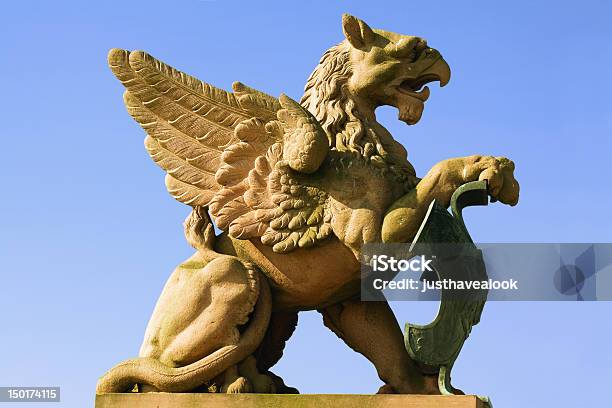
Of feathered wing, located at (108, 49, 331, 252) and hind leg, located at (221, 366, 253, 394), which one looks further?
feathered wing, located at (108, 49, 331, 252)

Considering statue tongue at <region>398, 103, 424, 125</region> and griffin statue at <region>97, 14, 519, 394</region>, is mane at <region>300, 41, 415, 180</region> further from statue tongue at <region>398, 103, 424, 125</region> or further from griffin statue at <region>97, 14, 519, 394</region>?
statue tongue at <region>398, 103, 424, 125</region>

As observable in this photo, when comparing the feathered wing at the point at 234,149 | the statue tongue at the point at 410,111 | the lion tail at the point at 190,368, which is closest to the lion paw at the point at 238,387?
the lion tail at the point at 190,368

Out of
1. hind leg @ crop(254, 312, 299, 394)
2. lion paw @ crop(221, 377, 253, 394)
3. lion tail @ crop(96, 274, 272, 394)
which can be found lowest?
lion paw @ crop(221, 377, 253, 394)

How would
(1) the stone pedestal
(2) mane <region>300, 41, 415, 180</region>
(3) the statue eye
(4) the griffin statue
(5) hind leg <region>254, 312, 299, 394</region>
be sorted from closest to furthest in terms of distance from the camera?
1. (1) the stone pedestal
2. (4) the griffin statue
3. (2) mane <region>300, 41, 415, 180</region>
4. (3) the statue eye
5. (5) hind leg <region>254, 312, 299, 394</region>

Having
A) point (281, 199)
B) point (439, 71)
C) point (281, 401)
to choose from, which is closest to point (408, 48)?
point (439, 71)

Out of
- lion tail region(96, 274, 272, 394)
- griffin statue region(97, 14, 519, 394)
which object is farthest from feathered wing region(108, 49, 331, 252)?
lion tail region(96, 274, 272, 394)

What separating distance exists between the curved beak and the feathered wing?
0.86 meters

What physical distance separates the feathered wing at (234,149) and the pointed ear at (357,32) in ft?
1.94

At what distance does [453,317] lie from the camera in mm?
7086

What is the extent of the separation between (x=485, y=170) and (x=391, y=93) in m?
0.85

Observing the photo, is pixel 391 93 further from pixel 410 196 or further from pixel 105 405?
pixel 105 405

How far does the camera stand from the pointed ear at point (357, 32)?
24.9ft

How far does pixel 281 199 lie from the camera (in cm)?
732

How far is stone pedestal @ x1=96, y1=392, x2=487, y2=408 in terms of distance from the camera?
22.4 ft
